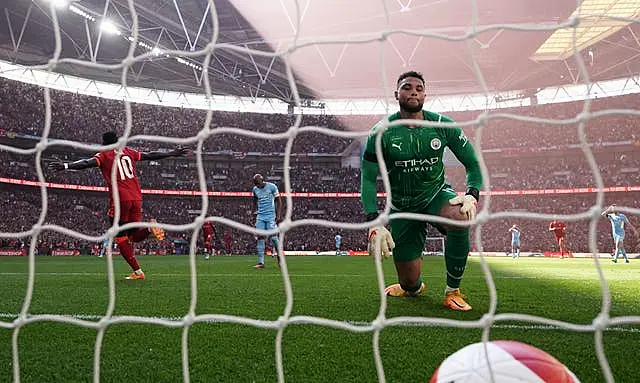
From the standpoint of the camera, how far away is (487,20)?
22125mm

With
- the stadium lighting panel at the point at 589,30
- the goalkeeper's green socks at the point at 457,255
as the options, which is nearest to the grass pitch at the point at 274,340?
the goalkeeper's green socks at the point at 457,255

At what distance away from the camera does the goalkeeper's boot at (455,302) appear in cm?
382

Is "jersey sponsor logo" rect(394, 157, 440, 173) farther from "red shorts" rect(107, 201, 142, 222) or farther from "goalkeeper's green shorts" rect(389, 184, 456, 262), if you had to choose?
"red shorts" rect(107, 201, 142, 222)

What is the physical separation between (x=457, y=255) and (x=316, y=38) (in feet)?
41.5

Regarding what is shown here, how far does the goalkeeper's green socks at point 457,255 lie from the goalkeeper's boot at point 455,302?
58 mm

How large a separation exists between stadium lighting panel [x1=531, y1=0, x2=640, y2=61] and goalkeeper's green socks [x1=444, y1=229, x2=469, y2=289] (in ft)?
54.6

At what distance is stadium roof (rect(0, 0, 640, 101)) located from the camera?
21.0 metres

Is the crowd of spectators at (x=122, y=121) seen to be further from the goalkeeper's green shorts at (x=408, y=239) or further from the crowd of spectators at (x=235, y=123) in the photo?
the goalkeeper's green shorts at (x=408, y=239)

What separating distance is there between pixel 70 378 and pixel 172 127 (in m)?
34.6

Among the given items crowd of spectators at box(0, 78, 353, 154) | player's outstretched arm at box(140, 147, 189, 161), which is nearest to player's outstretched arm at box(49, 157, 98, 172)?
player's outstretched arm at box(140, 147, 189, 161)

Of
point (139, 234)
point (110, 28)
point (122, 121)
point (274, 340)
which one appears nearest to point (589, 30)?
point (110, 28)

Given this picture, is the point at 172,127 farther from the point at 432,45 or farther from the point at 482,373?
the point at 482,373

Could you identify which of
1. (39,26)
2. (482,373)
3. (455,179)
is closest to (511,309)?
(482,373)

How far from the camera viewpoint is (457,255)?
3963 mm
